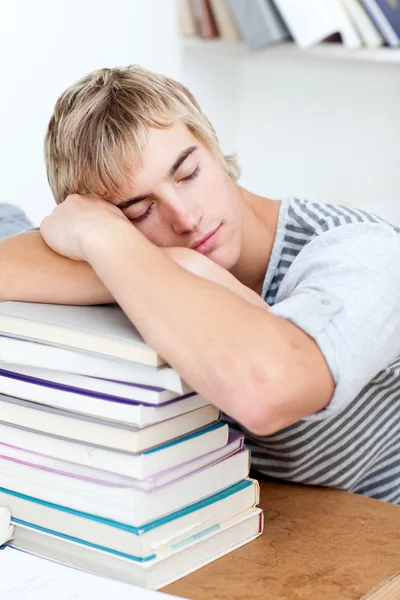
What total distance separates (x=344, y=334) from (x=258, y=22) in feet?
5.12

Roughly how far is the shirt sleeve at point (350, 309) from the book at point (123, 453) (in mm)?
111

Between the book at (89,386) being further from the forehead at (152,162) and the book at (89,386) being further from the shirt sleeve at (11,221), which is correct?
the shirt sleeve at (11,221)

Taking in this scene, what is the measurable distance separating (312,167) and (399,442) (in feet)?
5.20

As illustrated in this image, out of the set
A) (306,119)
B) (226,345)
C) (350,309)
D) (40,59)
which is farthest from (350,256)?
(306,119)

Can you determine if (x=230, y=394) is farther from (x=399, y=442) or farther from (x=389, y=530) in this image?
(x=399, y=442)

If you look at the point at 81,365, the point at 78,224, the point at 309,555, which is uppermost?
the point at 78,224

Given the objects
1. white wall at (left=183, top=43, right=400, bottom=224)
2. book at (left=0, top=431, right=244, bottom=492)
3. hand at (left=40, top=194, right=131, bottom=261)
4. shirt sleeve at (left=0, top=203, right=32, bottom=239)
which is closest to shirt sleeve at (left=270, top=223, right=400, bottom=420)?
book at (left=0, top=431, right=244, bottom=492)

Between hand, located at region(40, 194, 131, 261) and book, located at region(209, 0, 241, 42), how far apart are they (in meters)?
1.40

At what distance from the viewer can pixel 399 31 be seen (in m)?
2.11

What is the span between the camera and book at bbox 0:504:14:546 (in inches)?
34.6

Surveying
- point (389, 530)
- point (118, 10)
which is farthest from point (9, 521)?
point (118, 10)

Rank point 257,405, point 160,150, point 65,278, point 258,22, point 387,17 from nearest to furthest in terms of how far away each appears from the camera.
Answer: point 257,405, point 65,278, point 160,150, point 387,17, point 258,22

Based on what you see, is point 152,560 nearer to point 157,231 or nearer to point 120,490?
point 120,490

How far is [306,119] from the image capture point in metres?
2.61
